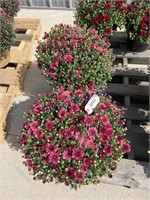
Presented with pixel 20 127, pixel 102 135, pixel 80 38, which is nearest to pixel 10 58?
pixel 20 127

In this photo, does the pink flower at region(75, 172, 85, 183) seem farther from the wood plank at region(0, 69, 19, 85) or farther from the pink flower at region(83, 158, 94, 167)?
the wood plank at region(0, 69, 19, 85)

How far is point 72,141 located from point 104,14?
2746 millimetres

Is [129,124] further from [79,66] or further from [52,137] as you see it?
[52,137]

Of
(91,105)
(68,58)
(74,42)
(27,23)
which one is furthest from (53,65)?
(27,23)

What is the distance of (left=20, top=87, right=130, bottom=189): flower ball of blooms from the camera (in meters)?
3.13

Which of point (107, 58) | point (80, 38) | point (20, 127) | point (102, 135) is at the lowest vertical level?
point (20, 127)

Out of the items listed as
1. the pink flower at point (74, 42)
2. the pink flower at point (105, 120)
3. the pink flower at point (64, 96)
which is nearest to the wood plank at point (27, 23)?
the pink flower at point (74, 42)

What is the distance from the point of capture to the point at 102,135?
319 cm

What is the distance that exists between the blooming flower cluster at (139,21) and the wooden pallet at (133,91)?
2.01ft

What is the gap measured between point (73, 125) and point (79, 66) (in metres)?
1.18

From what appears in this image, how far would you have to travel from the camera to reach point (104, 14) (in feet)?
15.8

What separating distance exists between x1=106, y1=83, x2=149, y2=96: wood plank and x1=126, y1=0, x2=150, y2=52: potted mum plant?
0.88 meters

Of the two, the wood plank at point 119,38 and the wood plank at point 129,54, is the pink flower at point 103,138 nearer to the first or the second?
the wood plank at point 129,54

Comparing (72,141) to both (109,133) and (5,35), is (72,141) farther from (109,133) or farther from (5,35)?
(5,35)
